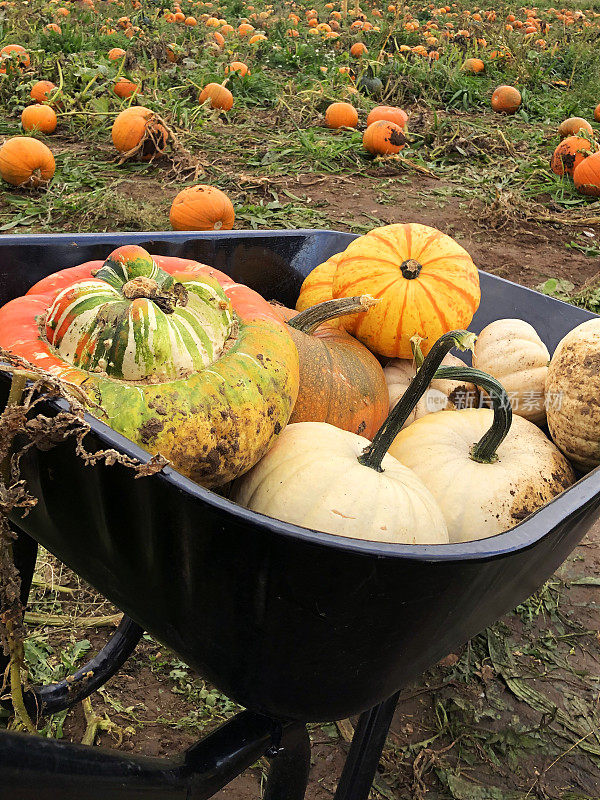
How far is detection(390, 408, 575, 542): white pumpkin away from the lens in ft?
4.68

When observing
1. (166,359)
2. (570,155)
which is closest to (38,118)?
(570,155)

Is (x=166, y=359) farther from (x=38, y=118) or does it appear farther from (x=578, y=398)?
(x=38, y=118)

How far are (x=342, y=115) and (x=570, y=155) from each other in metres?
2.10

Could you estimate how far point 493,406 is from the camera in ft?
4.74

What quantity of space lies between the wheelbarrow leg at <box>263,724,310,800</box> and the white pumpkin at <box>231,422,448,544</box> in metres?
0.41

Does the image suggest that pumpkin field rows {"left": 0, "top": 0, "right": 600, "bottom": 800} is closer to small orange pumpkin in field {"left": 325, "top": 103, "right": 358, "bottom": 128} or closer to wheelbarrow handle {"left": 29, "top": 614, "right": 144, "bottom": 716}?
small orange pumpkin in field {"left": 325, "top": 103, "right": 358, "bottom": 128}

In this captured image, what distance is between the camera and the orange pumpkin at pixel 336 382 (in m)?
1.64

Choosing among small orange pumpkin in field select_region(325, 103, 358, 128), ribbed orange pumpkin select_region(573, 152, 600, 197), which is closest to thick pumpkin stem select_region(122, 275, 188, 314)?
ribbed orange pumpkin select_region(573, 152, 600, 197)

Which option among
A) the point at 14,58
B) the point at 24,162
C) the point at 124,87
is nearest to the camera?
the point at 24,162

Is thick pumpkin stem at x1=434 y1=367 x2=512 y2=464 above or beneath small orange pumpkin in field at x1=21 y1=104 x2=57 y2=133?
above

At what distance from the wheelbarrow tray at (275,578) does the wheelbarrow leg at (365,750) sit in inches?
15.2

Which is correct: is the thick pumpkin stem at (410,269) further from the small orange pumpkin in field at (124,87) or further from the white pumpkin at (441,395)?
the small orange pumpkin in field at (124,87)

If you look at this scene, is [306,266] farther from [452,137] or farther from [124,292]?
[452,137]

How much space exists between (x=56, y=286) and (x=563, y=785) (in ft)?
6.06
